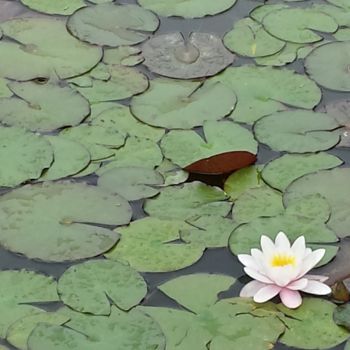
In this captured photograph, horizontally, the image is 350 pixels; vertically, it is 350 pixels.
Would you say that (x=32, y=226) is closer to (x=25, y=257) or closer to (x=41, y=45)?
(x=25, y=257)

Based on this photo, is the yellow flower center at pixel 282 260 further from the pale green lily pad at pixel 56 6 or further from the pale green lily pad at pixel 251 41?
the pale green lily pad at pixel 56 6

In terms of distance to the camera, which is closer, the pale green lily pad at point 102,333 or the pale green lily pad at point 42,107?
the pale green lily pad at point 102,333

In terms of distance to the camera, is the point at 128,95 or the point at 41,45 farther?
the point at 41,45

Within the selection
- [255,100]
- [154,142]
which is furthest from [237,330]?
[255,100]

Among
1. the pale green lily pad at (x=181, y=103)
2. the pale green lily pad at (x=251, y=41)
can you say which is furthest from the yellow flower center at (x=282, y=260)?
the pale green lily pad at (x=251, y=41)

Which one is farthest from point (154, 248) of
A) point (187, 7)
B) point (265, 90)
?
point (187, 7)

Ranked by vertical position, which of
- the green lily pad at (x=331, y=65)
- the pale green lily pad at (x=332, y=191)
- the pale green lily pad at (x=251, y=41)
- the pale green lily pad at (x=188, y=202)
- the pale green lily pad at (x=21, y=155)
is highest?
the green lily pad at (x=331, y=65)
